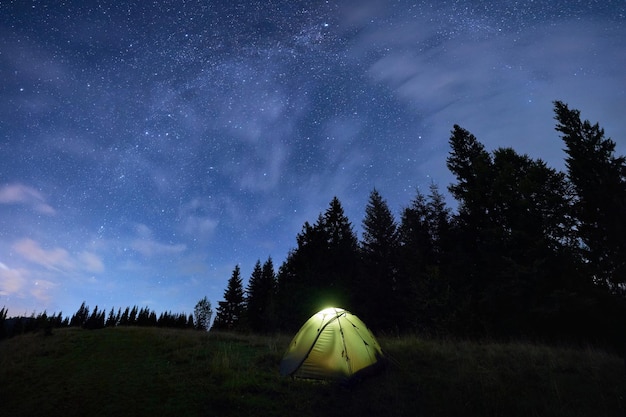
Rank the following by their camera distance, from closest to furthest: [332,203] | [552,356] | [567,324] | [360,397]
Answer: [360,397], [552,356], [567,324], [332,203]

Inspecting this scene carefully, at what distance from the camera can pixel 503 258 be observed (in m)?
17.4

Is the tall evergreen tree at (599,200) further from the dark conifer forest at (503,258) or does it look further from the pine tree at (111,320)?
the pine tree at (111,320)

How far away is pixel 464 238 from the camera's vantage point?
2120 centimetres

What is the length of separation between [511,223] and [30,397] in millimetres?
24046

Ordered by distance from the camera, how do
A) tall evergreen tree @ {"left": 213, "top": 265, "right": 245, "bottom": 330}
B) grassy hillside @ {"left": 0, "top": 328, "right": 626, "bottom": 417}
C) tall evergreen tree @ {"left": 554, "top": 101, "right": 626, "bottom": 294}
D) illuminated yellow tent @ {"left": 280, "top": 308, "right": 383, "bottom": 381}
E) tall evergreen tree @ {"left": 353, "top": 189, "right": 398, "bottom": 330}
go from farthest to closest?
tall evergreen tree @ {"left": 213, "top": 265, "right": 245, "bottom": 330} → tall evergreen tree @ {"left": 353, "top": 189, "right": 398, "bottom": 330} → tall evergreen tree @ {"left": 554, "top": 101, "right": 626, "bottom": 294} → illuminated yellow tent @ {"left": 280, "top": 308, "right": 383, "bottom": 381} → grassy hillside @ {"left": 0, "top": 328, "right": 626, "bottom": 417}

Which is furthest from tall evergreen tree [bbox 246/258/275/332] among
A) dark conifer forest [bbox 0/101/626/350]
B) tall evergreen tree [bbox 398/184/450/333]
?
tall evergreen tree [bbox 398/184/450/333]

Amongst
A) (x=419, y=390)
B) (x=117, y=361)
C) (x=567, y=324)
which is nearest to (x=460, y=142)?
(x=567, y=324)

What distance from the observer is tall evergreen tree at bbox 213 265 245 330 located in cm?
5169

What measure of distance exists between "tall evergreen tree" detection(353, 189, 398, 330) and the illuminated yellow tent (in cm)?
1443

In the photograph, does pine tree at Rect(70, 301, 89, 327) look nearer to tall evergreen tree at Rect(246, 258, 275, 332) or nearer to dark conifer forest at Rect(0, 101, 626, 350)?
tall evergreen tree at Rect(246, 258, 275, 332)

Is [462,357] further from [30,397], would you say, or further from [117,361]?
[117,361]

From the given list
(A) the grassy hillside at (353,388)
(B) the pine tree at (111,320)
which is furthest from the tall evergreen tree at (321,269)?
(B) the pine tree at (111,320)

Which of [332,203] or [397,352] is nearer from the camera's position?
[397,352]

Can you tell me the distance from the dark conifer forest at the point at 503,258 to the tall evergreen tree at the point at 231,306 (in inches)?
1129
